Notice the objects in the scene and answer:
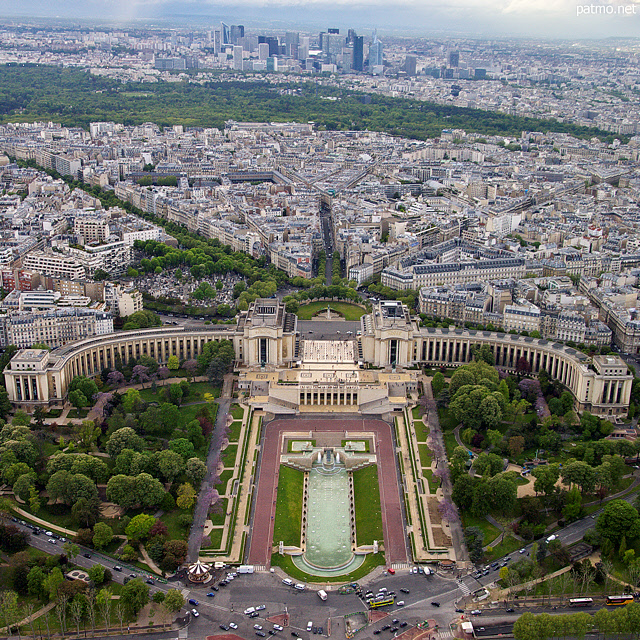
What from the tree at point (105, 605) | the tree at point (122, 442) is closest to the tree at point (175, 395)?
the tree at point (122, 442)

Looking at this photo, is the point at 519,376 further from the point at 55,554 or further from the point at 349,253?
the point at 55,554

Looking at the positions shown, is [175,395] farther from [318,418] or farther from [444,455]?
[444,455]

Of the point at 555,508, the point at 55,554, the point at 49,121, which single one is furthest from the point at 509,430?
the point at 49,121

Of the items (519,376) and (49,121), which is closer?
(519,376)

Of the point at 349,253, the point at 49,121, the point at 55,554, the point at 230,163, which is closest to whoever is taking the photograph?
the point at 55,554

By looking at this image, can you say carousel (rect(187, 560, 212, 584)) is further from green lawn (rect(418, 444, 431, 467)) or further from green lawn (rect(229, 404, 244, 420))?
green lawn (rect(229, 404, 244, 420))

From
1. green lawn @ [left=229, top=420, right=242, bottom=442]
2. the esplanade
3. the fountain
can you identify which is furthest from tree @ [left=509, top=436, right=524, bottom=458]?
green lawn @ [left=229, top=420, right=242, bottom=442]

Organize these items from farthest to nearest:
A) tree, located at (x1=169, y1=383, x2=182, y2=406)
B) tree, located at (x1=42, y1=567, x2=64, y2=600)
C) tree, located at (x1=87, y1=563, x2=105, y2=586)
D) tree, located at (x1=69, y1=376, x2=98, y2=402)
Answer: tree, located at (x1=169, y1=383, x2=182, y2=406) → tree, located at (x1=69, y1=376, x2=98, y2=402) → tree, located at (x1=87, y1=563, x2=105, y2=586) → tree, located at (x1=42, y1=567, x2=64, y2=600)
